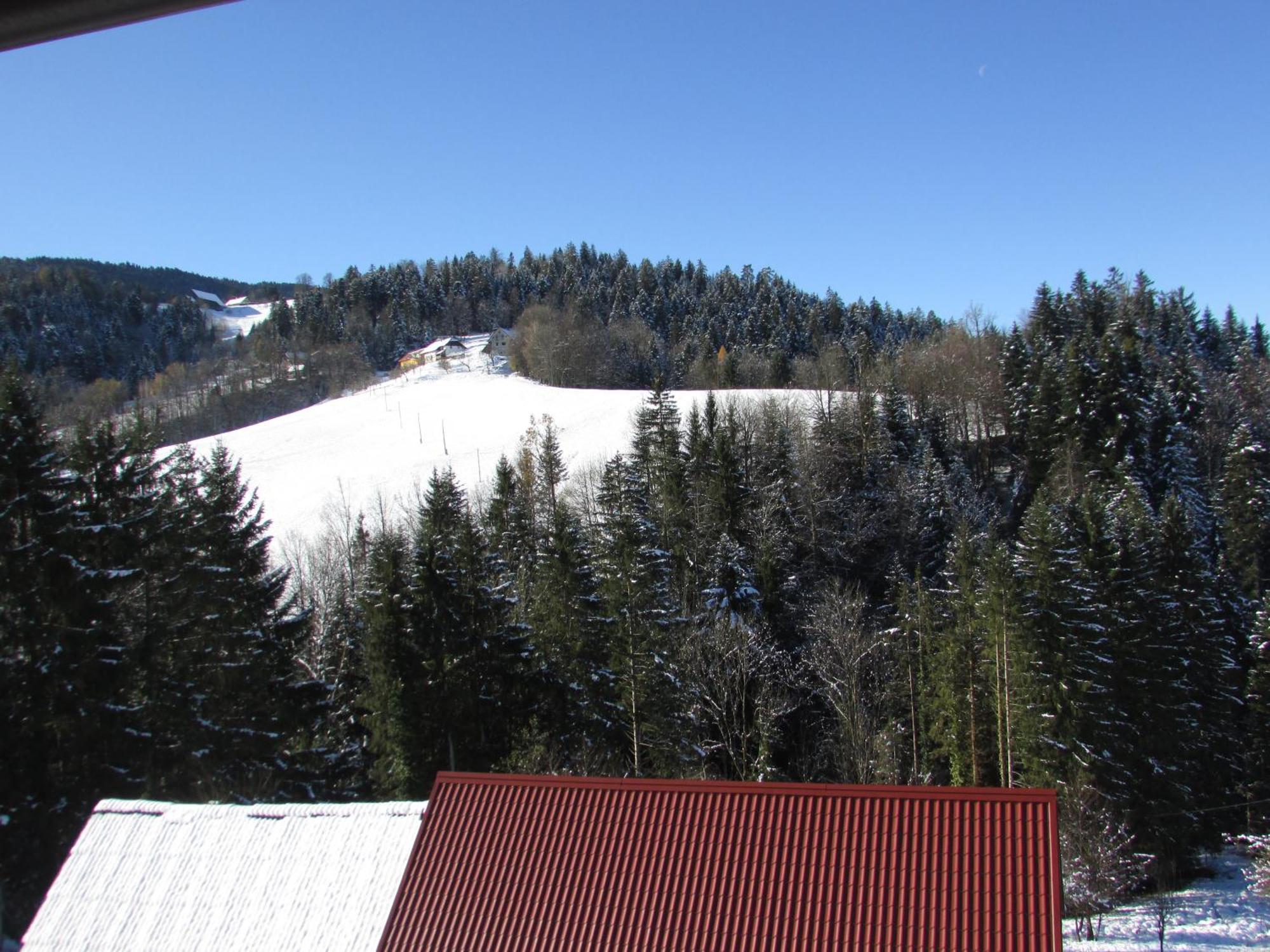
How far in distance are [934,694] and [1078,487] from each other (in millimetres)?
25553

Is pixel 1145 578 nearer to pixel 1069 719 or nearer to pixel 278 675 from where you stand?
pixel 1069 719

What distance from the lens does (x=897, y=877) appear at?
1057 centimetres

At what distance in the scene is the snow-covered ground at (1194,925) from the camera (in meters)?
21.3

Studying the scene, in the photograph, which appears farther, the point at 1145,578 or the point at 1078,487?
the point at 1078,487

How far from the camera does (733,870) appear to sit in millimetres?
11156

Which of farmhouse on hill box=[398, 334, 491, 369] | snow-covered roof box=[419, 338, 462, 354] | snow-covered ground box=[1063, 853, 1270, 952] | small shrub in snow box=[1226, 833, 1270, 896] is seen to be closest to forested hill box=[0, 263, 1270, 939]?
snow-covered ground box=[1063, 853, 1270, 952]

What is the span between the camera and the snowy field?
61.7m

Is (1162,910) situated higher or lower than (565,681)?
lower

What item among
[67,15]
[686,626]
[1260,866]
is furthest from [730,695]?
[67,15]

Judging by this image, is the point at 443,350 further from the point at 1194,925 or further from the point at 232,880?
the point at 232,880

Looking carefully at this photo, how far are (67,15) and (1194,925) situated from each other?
100 ft

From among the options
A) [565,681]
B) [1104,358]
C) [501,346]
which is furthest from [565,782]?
[501,346]

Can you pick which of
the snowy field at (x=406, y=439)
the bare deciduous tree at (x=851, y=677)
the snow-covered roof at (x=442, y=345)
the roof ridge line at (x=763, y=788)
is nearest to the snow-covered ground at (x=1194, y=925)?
the bare deciduous tree at (x=851, y=677)

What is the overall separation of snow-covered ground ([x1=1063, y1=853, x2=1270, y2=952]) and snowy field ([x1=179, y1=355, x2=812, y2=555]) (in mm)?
42811
